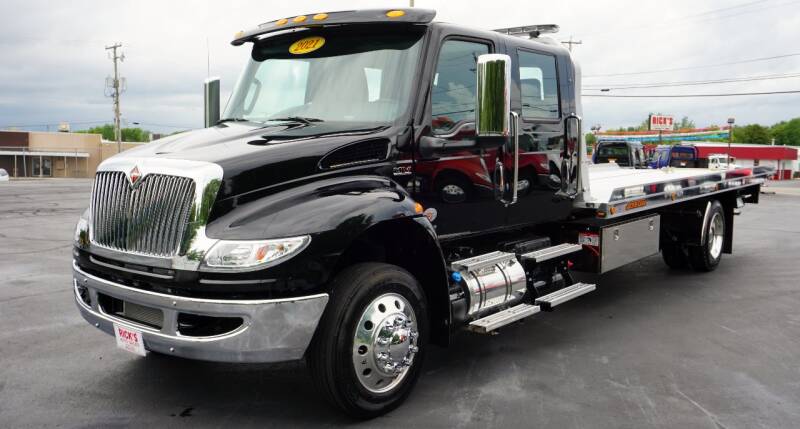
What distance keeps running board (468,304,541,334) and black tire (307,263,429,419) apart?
721mm

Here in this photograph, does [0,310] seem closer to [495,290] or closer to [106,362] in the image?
[106,362]

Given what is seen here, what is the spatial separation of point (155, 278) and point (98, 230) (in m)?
0.70

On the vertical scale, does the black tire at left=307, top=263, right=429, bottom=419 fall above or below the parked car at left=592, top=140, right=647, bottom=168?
below

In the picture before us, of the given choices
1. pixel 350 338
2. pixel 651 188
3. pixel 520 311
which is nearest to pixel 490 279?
pixel 520 311

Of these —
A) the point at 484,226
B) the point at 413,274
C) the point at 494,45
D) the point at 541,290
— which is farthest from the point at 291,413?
the point at 494,45

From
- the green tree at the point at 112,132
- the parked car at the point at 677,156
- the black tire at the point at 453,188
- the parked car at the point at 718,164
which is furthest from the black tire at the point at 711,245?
the green tree at the point at 112,132

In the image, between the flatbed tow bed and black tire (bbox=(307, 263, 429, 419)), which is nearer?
black tire (bbox=(307, 263, 429, 419))

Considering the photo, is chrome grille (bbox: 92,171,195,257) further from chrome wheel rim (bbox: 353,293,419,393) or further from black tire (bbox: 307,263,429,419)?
chrome wheel rim (bbox: 353,293,419,393)

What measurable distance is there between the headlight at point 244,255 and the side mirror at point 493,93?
1598 mm

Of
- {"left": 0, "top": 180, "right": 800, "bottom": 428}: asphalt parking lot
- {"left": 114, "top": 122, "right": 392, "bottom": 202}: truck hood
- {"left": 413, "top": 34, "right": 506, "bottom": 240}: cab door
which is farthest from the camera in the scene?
{"left": 413, "top": 34, "right": 506, "bottom": 240}: cab door

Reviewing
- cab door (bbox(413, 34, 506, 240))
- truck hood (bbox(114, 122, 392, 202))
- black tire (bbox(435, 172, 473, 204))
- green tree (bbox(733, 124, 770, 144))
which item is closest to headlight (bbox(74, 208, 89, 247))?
truck hood (bbox(114, 122, 392, 202))

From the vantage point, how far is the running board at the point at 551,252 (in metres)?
5.44

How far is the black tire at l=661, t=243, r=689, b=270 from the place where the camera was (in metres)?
8.74

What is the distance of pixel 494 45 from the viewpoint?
16.6 ft
